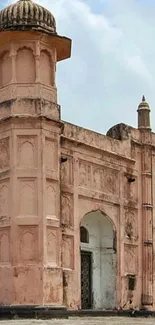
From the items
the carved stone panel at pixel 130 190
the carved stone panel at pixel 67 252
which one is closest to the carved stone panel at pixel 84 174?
the carved stone panel at pixel 67 252

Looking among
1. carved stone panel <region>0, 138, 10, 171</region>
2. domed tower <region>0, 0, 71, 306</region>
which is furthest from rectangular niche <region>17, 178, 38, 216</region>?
carved stone panel <region>0, 138, 10, 171</region>

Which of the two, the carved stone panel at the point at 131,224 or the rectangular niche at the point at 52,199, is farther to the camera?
the carved stone panel at the point at 131,224

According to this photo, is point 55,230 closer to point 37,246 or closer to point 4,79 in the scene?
point 37,246

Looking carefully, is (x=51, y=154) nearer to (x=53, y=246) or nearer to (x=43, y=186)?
(x=43, y=186)

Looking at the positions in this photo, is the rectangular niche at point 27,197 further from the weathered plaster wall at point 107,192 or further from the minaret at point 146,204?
the minaret at point 146,204

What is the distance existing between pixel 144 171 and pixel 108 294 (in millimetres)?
4251

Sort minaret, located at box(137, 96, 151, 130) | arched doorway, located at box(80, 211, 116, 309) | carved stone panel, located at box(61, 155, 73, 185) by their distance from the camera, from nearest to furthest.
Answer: carved stone panel, located at box(61, 155, 73, 185) < arched doorway, located at box(80, 211, 116, 309) < minaret, located at box(137, 96, 151, 130)

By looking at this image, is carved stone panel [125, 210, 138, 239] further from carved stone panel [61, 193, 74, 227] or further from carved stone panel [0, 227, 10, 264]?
carved stone panel [0, 227, 10, 264]

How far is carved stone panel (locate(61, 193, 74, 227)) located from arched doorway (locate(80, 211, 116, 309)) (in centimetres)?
110

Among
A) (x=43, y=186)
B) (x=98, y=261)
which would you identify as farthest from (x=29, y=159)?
(x=98, y=261)

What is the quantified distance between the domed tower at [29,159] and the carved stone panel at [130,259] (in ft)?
12.9

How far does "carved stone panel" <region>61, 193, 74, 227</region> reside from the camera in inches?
798

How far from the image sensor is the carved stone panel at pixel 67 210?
20.3 m

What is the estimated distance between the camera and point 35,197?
1897cm
